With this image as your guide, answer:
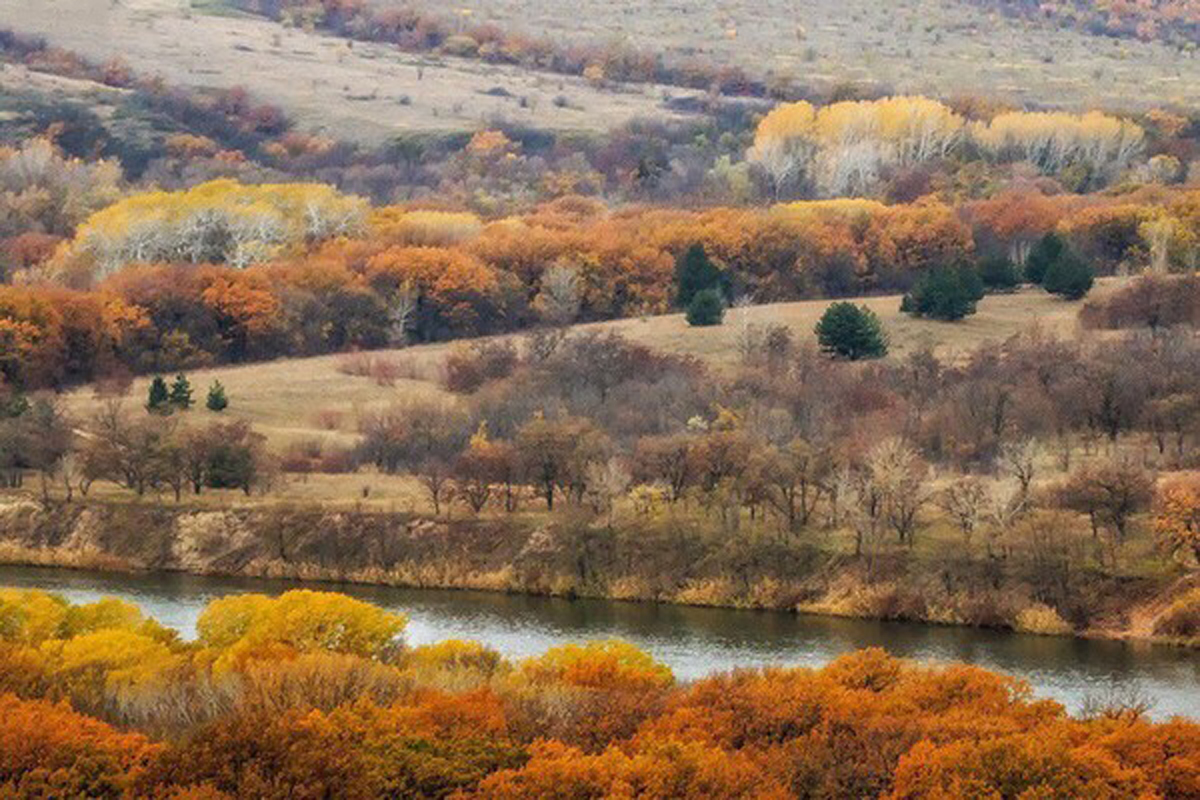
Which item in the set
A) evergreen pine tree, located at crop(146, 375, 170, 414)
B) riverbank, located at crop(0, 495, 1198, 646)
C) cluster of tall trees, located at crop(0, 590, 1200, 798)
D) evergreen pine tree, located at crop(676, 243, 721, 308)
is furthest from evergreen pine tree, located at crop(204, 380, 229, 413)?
cluster of tall trees, located at crop(0, 590, 1200, 798)

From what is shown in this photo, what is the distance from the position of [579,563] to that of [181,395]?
25.9 meters

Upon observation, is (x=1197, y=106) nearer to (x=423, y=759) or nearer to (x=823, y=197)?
(x=823, y=197)

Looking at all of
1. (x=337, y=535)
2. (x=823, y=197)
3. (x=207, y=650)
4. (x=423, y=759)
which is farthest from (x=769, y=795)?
(x=823, y=197)

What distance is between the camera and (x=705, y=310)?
116m

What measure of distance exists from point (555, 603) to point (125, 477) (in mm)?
21157

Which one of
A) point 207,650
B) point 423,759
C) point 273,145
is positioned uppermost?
point 423,759

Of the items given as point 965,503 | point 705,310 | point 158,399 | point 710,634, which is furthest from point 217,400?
point 965,503

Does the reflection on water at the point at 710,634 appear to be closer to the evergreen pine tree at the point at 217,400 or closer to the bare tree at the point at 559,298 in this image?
the evergreen pine tree at the point at 217,400

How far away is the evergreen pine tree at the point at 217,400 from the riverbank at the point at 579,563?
1256 centimetres

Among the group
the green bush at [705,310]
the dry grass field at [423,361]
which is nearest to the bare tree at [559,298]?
the dry grass field at [423,361]

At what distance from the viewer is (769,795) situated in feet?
132

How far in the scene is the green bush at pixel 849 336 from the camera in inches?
4161

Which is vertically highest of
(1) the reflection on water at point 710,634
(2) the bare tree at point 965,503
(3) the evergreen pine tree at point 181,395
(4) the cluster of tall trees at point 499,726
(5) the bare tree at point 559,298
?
(4) the cluster of tall trees at point 499,726

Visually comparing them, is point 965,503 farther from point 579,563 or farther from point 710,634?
point 579,563
